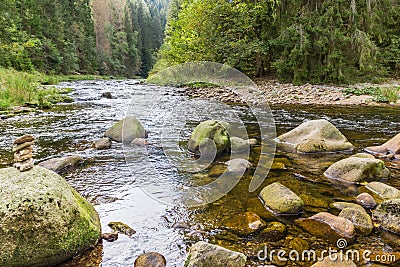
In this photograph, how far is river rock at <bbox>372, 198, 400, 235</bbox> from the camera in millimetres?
3240

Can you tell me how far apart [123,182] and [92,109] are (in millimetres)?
8126

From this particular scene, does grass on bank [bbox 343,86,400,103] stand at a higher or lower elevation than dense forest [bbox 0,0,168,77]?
lower

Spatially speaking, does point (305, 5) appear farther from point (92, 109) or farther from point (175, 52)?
point (92, 109)

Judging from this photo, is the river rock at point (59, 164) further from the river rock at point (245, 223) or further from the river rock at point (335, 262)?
the river rock at point (335, 262)

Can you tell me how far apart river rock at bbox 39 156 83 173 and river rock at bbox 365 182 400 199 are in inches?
188

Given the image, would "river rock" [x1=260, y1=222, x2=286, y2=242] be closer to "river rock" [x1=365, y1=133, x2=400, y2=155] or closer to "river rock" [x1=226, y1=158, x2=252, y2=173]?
"river rock" [x1=226, y1=158, x2=252, y2=173]

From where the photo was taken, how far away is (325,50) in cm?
1645

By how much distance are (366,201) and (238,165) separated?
2099 millimetres

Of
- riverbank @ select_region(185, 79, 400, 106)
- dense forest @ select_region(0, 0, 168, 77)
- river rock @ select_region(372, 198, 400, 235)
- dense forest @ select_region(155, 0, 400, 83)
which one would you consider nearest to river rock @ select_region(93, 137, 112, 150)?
river rock @ select_region(372, 198, 400, 235)

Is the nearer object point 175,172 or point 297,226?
point 297,226

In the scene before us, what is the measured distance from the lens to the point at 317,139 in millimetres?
6555

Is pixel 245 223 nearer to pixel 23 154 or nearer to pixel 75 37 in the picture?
pixel 23 154

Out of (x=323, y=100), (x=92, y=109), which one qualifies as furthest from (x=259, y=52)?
(x=92, y=109)

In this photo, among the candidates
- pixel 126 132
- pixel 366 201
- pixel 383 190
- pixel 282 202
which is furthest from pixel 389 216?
pixel 126 132
